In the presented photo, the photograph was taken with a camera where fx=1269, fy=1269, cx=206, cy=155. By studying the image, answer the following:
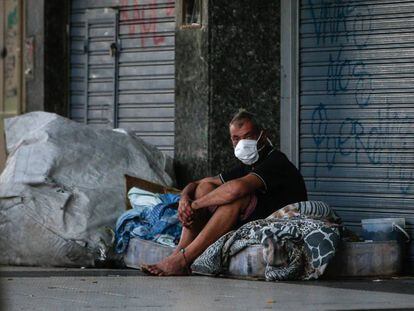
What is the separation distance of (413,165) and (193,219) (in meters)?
1.84

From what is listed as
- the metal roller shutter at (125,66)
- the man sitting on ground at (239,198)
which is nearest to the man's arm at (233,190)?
the man sitting on ground at (239,198)

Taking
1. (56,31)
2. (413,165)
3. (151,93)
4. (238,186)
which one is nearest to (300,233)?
(238,186)

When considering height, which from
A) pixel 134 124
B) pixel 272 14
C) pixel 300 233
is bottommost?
pixel 300 233

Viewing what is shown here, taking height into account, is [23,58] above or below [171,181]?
above

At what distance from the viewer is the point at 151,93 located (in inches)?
456

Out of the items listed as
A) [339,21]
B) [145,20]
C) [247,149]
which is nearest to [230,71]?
[339,21]

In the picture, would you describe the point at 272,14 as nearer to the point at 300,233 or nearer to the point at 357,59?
the point at 357,59

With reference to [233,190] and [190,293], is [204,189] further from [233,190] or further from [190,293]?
[190,293]

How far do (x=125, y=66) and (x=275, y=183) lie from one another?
11.3 feet

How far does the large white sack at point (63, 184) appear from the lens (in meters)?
9.82

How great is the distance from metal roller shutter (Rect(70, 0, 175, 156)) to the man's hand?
247 centimetres

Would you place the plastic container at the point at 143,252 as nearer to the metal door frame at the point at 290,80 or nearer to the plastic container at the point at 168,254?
the plastic container at the point at 168,254

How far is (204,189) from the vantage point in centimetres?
905

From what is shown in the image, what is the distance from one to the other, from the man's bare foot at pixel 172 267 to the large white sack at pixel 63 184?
1.08 m
